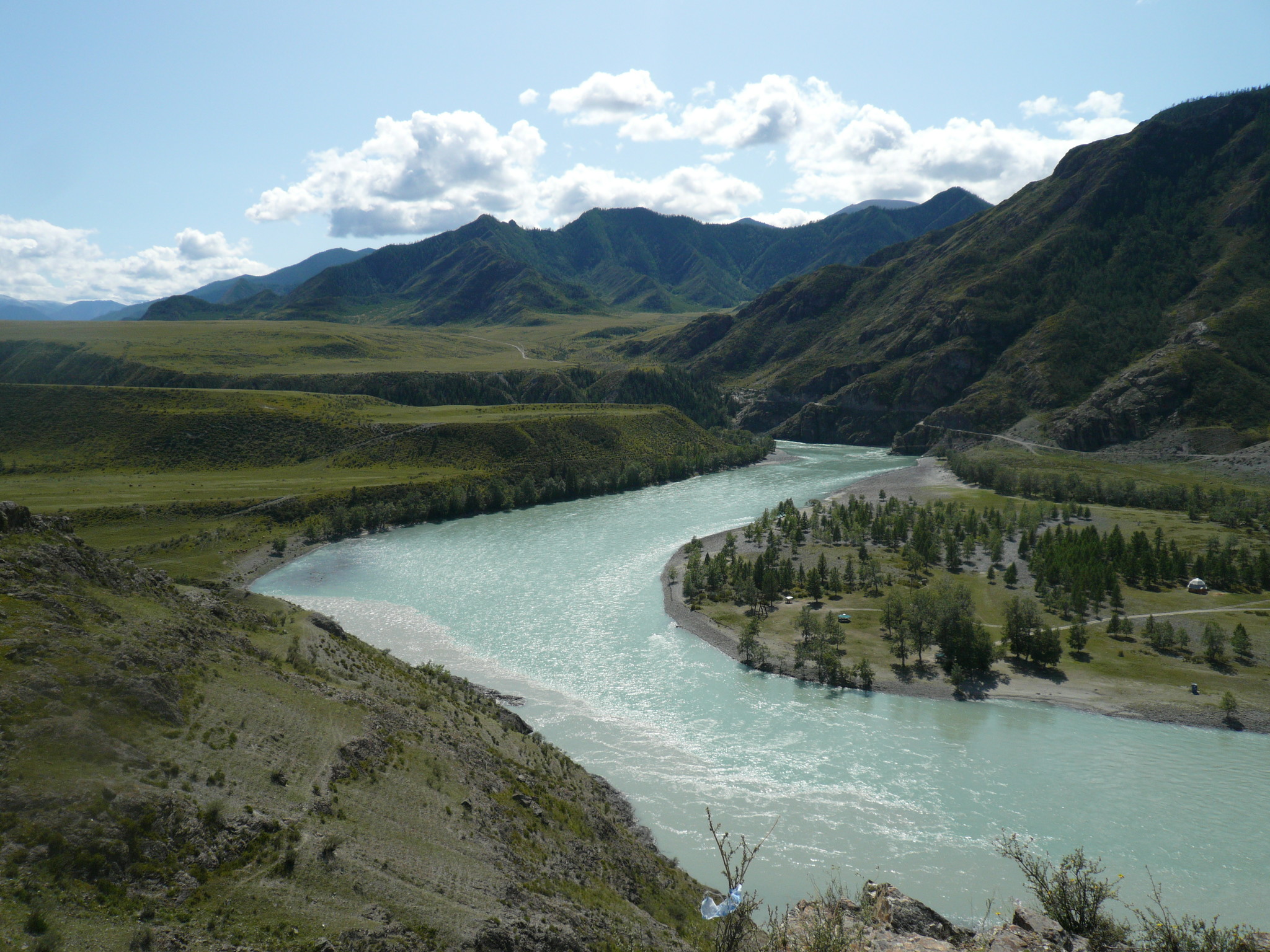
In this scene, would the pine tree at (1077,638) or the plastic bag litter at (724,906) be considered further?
the pine tree at (1077,638)

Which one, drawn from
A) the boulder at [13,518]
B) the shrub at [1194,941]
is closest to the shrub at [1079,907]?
the shrub at [1194,941]

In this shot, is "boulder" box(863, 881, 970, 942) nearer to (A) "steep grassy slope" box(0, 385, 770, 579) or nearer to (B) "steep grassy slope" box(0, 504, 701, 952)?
(B) "steep grassy slope" box(0, 504, 701, 952)

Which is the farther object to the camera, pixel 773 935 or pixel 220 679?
pixel 220 679

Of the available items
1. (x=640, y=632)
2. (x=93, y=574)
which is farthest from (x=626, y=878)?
(x=640, y=632)

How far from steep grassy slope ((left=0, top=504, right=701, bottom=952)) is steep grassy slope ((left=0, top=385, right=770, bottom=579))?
5705 cm

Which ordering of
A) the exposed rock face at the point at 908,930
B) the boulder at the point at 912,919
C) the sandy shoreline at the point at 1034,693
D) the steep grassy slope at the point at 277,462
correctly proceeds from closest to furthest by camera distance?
1. the exposed rock face at the point at 908,930
2. the boulder at the point at 912,919
3. the sandy shoreline at the point at 1034,693
4. the steep grassy slope at the point at 277,462

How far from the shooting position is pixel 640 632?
62250 mm

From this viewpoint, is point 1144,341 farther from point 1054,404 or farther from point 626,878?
point 626,878

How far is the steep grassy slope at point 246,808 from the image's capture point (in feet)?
49.9

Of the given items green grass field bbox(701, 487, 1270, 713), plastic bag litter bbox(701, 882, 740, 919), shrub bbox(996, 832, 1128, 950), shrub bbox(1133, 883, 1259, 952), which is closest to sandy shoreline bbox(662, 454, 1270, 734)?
green grass field bbox(701, 487, 1270, 713)

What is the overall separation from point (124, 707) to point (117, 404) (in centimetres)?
13499

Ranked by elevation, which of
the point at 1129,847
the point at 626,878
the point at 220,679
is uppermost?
the point at 220,679

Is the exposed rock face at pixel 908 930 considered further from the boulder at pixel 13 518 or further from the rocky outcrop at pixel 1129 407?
the rocky outcrop at pixel 1129 407

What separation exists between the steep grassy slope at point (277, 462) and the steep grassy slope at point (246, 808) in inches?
2246
